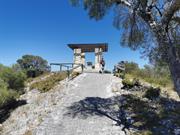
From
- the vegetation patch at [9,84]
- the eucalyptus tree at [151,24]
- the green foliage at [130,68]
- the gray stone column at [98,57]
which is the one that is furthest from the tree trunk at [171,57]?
the gray stone column at [98,57]

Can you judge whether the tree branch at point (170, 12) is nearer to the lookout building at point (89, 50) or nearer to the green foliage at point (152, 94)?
the green foliage at point (152, 94)

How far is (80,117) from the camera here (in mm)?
13516

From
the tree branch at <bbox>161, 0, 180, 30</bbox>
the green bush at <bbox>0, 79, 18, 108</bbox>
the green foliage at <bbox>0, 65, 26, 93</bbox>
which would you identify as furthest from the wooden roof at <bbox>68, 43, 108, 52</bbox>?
the tree branch at <bbox>161, 0, 180, 30</bbox>

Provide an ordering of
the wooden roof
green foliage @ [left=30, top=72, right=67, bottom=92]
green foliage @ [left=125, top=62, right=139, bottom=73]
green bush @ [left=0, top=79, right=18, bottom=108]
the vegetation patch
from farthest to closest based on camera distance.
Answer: green foliage @ [left=125, top=62, right=139, bottom=73] → the wooden roof → green foliage @ [left=30, top=72, right=67, bottom=92] → the vegetation patch → green bush @ [left=0, top=79, right=18, bottom=108]

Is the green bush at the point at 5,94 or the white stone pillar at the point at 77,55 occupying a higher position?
the white stone pillar at the point at 77,55

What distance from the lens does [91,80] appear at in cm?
2277

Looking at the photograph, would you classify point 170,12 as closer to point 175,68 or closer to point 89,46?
point 175,68

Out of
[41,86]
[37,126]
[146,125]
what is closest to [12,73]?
[41,86]

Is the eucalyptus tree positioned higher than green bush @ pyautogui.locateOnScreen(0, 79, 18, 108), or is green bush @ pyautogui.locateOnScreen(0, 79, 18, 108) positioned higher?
the eucalyptus tree

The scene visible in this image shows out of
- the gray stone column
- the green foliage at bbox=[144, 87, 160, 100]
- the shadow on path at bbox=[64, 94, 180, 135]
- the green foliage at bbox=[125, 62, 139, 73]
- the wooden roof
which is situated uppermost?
the wooden roof

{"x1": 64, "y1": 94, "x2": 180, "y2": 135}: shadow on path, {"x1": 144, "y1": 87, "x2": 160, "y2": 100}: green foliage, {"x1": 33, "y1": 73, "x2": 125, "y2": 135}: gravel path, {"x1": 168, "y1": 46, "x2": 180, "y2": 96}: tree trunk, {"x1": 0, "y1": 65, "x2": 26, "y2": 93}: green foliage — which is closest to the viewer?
{"x1": 168, "y1": 46, "x2": 180, "y2": 96}: tree trunk

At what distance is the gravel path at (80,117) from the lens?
39.3 feet

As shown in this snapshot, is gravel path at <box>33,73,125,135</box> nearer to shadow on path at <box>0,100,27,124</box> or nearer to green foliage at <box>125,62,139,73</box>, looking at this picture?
shadow on path at <box>0,100,27,124</box>

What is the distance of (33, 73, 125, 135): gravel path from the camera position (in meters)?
12.0
